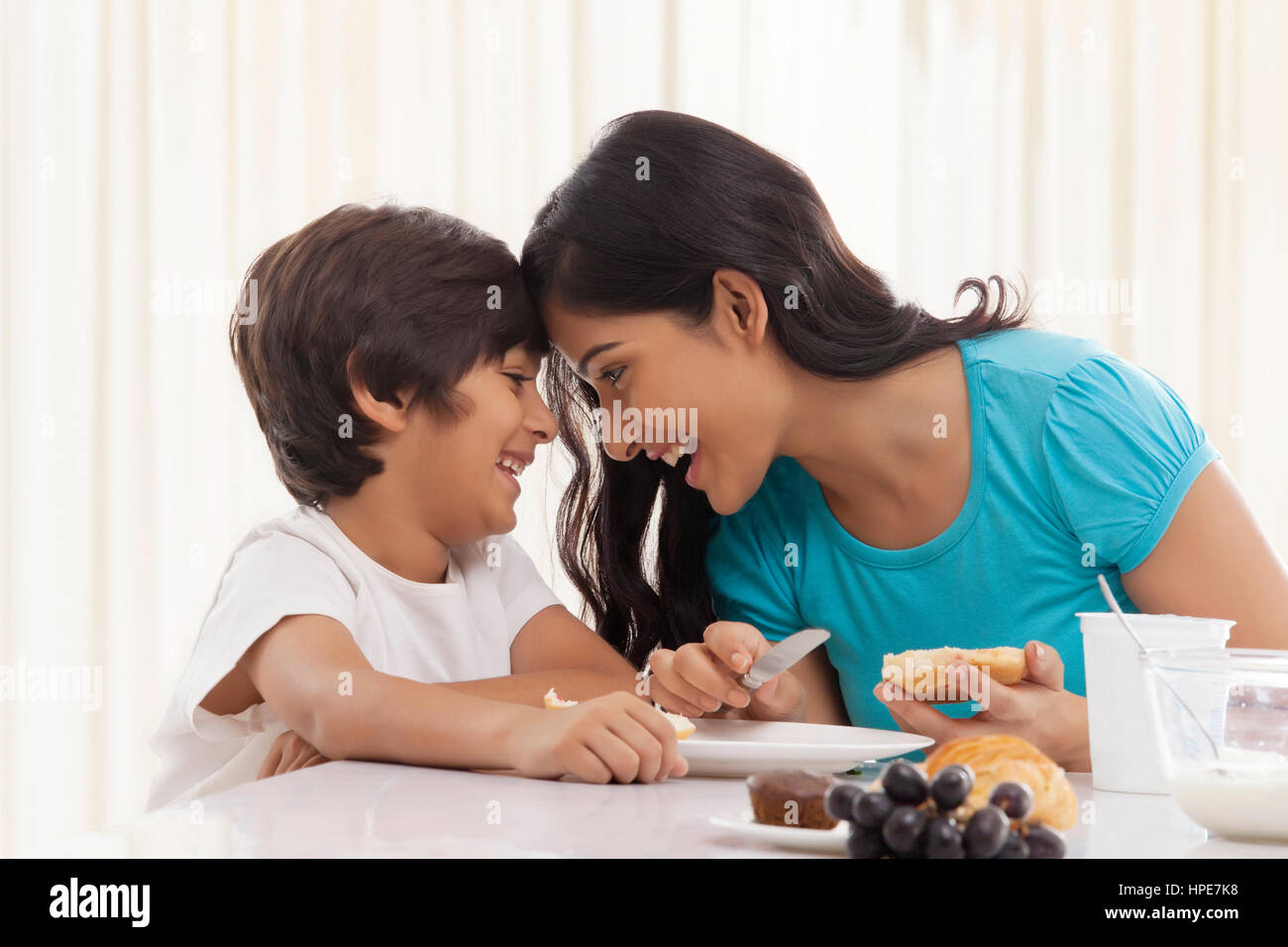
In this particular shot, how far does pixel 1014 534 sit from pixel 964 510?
7 centimetres

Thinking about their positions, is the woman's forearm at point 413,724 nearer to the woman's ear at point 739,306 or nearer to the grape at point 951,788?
the grape at point 951,788

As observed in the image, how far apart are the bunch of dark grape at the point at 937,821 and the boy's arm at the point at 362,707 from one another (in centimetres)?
43

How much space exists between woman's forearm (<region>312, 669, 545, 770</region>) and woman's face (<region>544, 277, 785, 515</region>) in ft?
1.68

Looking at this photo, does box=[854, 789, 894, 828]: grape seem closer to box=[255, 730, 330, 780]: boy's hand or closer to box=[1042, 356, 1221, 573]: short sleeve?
box=[255, 730, 330, 780]: boy's hand

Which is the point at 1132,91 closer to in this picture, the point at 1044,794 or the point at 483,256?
the point at 483,256

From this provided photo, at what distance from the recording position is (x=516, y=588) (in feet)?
5.41

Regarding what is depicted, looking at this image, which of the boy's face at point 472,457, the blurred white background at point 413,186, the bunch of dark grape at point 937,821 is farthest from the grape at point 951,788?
the blurred white background at point 413,186

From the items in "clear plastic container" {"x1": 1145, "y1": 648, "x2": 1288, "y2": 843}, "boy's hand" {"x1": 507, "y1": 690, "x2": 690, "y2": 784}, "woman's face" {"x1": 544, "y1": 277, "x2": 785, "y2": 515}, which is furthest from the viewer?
"woman's face" {"x1": 544, "y1": 277, "x2": 785, "y2": 515}

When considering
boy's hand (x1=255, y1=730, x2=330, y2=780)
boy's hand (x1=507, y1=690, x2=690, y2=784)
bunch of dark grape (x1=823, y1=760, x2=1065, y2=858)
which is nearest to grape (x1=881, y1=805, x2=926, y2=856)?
bunch of dark grape (x1=823, y1=760, x2=1065, y2=858)

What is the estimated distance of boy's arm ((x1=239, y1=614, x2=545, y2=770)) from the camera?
100 cm

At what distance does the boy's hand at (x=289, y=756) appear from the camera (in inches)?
46.0

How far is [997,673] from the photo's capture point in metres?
1.05

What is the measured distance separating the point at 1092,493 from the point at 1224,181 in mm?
1950
